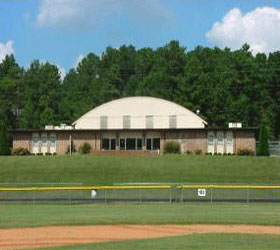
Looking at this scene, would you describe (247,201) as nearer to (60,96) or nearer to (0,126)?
(0,126)

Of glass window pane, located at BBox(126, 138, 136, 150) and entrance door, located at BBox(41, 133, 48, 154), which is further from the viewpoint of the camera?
entrance door, located at BBox(41, 133, 48, 154)

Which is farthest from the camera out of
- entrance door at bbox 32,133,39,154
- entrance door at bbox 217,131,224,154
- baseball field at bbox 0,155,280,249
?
entrance door at bbox 32,133,39,154

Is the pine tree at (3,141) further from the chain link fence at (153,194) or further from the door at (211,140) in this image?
the chain link fence at (153,194)

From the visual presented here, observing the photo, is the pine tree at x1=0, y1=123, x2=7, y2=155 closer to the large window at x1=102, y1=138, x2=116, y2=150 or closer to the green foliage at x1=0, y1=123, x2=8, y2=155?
the green foliage at x1=0, y1=123, x2=8, y2=155

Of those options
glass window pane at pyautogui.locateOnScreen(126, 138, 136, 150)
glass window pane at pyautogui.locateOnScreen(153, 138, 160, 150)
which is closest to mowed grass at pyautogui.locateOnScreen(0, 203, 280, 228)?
glass window pane at pyautogui.locateOnScreen(153, 138, 160, 150)

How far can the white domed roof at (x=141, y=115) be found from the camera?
74312 mm

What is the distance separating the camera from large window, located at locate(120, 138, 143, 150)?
236ft

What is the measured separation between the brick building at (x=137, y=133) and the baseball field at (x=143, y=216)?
12951 millimetres

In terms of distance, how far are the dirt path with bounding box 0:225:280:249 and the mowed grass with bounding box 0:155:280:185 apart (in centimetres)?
2400

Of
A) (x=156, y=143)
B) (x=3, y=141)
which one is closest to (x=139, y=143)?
(x=156, y=143)

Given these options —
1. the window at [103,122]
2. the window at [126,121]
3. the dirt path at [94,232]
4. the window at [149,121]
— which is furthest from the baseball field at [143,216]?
the window at [103,122]

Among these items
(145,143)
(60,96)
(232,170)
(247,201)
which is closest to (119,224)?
(247,201)

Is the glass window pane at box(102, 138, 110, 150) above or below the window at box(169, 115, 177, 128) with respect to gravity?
below

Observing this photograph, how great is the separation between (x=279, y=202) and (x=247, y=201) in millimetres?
1863
